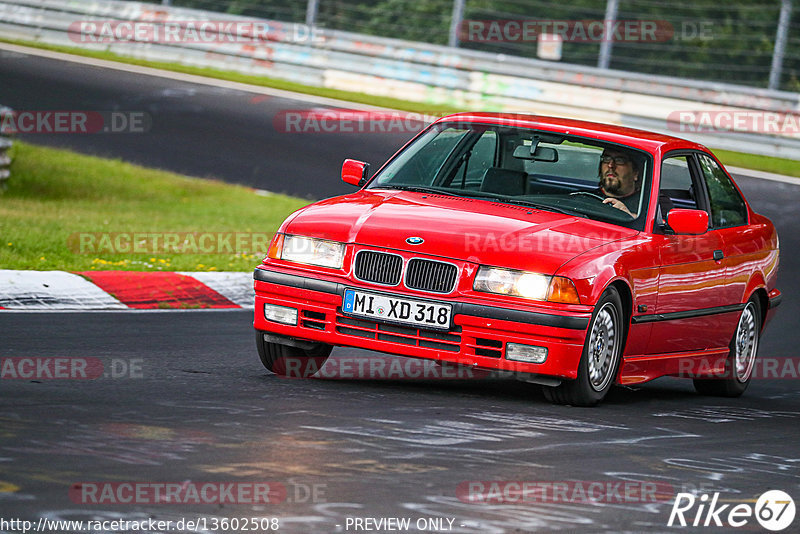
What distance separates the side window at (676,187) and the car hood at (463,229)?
84 centimetres

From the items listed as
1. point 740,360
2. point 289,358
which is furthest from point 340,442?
point 740,360

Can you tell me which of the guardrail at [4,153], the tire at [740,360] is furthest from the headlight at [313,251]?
the guardrail at [4,153]

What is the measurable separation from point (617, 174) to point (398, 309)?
1890 millimetres

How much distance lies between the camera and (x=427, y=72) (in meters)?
22.5

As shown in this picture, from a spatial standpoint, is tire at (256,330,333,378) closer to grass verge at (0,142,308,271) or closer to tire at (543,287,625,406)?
tire at (543,287,625,406)

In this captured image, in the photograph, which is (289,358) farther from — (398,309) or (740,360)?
(740,360)

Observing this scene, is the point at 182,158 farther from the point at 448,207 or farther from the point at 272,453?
the point at 272,453

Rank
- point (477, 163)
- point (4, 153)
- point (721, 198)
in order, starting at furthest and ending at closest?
point (4, 153) < point (721, 198) < point (477, 163)

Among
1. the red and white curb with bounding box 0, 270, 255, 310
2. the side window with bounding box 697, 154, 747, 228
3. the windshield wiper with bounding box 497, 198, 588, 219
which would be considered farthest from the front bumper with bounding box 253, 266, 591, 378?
the red and white curb with bounding box 0, 270, 255, 310

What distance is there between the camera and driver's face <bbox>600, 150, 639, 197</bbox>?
27.5 ft

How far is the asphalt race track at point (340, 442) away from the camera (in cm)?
488

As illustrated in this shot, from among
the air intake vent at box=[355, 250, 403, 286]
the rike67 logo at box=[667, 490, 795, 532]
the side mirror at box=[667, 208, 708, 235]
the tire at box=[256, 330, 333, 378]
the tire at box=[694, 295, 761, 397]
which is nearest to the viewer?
the rike67 logo at box=[667, 490, 795, 532]

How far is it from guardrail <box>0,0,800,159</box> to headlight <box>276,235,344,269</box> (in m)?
13.7

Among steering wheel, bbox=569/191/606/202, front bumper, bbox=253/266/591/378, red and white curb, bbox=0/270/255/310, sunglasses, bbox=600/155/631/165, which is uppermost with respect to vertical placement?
sunglasses, bbox=600/155/631/165
